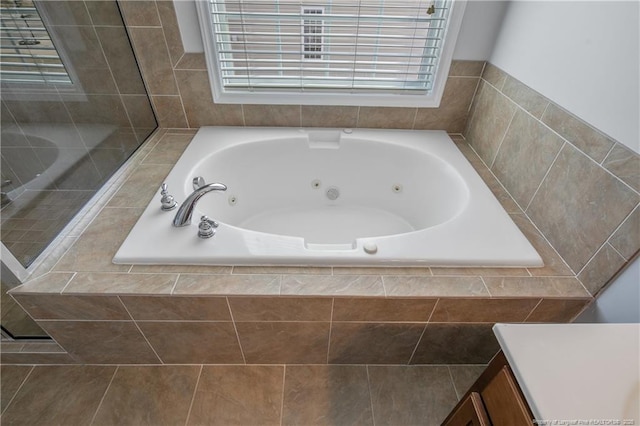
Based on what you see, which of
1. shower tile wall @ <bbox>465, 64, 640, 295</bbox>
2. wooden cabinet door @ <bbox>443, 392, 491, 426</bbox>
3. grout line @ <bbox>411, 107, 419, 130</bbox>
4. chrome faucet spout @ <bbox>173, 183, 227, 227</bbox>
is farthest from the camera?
grout line @ <bbox>411, 107, 419, 130</bbox>

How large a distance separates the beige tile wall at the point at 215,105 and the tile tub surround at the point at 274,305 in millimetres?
759

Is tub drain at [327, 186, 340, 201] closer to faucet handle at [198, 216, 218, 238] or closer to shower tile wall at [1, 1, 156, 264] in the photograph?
faucet handle at [198, 216, 218, 238]

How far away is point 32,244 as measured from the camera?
1085 millimetres

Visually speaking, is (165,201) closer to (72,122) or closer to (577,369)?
(72,122)

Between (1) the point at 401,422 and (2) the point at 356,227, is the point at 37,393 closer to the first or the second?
(1) the point at 401,422

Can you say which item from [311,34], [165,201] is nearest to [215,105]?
[311,34]

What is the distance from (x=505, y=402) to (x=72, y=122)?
1.95 m

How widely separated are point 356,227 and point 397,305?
77 cm

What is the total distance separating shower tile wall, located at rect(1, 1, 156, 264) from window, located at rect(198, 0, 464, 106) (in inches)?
18.0

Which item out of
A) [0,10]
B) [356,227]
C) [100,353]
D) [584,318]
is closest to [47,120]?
[0,10]

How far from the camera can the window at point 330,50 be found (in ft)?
4.83

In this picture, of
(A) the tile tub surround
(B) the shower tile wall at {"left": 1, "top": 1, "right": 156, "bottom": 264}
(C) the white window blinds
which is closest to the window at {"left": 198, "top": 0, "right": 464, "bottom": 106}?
(B) the shower tile wall at {"left": 1, "top": 1, "right": 156, "bottom": 264}

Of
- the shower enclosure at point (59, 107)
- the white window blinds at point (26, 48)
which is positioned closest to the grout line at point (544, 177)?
the shower enclosure at point (59, 107)

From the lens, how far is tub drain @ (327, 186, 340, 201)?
1.82 m
